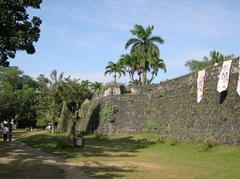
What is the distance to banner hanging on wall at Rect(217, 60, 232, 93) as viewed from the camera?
1944 centimetres

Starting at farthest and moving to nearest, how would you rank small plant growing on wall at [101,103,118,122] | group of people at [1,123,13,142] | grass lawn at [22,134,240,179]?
1. small plant growing on wall at [101,103,118,122]
2. group of people at [1,123,13,142]
3. grass lawn at [22,134,240,179]

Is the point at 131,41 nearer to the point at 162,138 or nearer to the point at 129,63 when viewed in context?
the point at 129,63

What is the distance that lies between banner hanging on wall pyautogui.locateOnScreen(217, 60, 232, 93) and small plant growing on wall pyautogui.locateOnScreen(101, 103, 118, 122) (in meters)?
15.5

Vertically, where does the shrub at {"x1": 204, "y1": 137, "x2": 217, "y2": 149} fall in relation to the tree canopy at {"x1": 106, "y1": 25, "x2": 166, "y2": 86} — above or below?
below

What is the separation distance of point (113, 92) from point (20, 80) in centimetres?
6171

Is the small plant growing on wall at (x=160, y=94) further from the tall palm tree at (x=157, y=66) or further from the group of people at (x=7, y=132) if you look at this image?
the tall palm tree at (x=157, y=66)

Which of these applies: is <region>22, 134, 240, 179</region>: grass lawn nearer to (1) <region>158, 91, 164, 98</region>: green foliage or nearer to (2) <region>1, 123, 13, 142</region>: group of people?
(1) <region>158, 91, 164, 98</region>: green foliage

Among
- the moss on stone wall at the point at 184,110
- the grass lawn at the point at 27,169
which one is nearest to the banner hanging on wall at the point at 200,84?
the moss on stone wall at the point at 184,110

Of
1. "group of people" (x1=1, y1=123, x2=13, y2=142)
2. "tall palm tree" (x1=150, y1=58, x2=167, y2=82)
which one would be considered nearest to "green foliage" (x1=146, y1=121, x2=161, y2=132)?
"group of people" (x1=1, y1=123, x2=13, y2=142)

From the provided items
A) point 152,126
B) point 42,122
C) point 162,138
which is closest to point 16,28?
point 162,138

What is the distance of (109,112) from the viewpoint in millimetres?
35125

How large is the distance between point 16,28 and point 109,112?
18.8 m

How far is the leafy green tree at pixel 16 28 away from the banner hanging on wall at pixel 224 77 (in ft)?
28.0

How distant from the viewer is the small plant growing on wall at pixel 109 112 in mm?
34781
